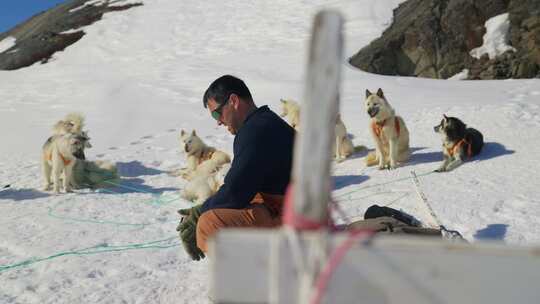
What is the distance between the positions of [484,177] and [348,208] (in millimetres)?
1725

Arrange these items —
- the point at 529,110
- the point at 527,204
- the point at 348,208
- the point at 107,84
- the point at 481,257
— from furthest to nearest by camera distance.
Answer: the point at 107,84 → the point at 529,110 → the point at 348,208 → the point at 527,204 → the point at 481,257

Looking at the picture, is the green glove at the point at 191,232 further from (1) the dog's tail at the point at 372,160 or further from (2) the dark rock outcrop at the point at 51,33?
(2) the dark rock outcrop at the point at 51,33

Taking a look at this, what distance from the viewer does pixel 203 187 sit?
19.7 ft

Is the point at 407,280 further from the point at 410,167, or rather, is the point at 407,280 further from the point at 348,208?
the point at 410,167

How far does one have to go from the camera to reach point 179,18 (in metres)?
23.0

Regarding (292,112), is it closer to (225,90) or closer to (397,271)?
(225,90)

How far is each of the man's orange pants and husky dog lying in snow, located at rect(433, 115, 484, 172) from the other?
368cm

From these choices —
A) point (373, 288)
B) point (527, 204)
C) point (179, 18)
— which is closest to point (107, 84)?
point (179, 18)

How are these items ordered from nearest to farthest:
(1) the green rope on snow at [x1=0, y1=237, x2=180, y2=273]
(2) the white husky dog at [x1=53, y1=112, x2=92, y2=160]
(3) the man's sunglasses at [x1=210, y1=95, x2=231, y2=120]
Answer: (3) the man's sunglasses at [x1=210, y1=95, x2=231, y2=120] < (1) the green rope on snow at [x1=0, y1=237, x2=180, y2=273] < (2) the white husky dog at [x1=53, y1=112, x2=92, y2=160]

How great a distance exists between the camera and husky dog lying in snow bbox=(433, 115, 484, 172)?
21.0 feet

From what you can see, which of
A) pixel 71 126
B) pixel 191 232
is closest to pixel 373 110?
pixel 191 232

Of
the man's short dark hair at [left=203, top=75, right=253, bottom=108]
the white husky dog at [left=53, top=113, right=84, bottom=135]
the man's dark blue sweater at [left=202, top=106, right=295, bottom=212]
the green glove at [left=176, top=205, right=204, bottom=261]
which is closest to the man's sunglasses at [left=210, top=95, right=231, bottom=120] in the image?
the man's short dark hair at [left=203, top=75, right=253, bottom=108]

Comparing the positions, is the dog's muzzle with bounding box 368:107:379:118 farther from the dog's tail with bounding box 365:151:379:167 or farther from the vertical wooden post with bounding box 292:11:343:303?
the vertical wooden post with bounding box 292:11:343:303

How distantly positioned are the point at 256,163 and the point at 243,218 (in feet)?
1.17
